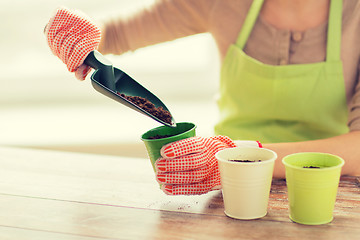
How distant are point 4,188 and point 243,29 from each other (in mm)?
883

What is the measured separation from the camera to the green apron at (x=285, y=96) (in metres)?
1.45

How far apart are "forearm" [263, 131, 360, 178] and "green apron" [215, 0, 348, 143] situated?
8.1 inches

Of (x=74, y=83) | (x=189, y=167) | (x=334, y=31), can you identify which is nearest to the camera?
(x=189, y=167)

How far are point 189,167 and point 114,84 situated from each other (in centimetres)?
28

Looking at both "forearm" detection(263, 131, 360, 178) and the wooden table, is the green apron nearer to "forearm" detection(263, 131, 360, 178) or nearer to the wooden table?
"forearm" detection(263, 131, 360, 178)

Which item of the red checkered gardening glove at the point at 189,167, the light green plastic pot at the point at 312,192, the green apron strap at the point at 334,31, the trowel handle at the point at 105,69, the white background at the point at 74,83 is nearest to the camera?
the light green plastic pot at the point at 312,192

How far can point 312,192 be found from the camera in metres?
0.89

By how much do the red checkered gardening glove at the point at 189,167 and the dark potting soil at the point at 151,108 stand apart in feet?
0.31

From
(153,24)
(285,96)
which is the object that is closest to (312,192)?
(285,96)

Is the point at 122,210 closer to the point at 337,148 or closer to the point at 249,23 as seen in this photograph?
the point at 337,148

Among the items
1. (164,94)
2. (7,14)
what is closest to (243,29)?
(164,94)

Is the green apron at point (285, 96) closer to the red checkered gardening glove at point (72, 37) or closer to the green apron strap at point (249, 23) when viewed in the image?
the green apron strap at point (249, 23)

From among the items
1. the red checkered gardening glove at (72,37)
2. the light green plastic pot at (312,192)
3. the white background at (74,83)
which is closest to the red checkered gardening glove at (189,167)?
the light green plastic pot at (312,192)

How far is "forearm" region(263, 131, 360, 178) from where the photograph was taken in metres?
1.21
